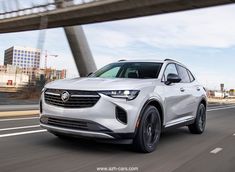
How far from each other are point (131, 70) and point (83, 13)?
103 feet

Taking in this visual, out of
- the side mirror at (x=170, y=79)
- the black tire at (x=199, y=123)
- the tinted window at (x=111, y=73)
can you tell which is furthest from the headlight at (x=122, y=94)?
the black tire at (x=199, y=123)

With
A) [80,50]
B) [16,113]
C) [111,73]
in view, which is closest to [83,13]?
[80,50]

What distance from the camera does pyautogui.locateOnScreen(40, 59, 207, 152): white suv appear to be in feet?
19.2

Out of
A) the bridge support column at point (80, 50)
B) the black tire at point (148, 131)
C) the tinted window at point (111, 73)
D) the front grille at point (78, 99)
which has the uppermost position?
the bridge support column at point (80, 50)

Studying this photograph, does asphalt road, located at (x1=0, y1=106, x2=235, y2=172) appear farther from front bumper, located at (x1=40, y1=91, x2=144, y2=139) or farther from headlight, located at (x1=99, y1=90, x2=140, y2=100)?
headlight, located at (x1=99, y1=90, x2=140, y2=100)

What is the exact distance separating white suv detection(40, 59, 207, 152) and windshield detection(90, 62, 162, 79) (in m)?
0.02

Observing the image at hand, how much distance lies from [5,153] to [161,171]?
248cm

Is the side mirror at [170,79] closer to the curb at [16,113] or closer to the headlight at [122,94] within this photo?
the headlight at [122,94]

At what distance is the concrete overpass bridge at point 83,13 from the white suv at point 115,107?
25377mm

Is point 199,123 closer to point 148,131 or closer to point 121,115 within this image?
point 148,131

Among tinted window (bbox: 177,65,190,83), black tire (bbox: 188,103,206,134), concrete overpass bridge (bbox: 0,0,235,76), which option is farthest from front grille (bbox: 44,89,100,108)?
concrete overpass bridge (bbox: 0,0,235,76)

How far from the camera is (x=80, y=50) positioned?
129 feet

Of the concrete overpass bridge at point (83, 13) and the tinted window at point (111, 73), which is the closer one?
the tinted window at point (111, 73)

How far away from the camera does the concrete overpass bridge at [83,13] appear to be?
32.8 m
